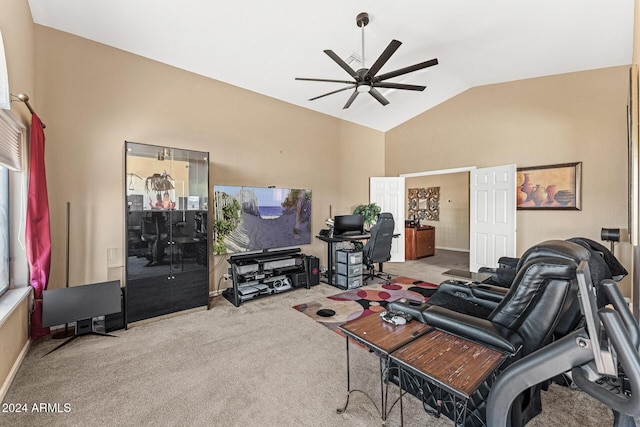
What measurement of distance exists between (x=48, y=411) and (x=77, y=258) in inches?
68.6

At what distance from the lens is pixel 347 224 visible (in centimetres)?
502

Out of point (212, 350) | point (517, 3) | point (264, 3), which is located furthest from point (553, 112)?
point (212, 350)

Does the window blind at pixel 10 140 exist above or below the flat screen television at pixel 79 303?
above

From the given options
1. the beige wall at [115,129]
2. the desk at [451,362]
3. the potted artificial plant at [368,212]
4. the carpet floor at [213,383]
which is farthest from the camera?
the potted artificial plant at [368,212]

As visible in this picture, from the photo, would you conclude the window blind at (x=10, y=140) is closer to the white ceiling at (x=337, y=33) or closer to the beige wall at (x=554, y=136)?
the white ceiling at (x=337, y=33)

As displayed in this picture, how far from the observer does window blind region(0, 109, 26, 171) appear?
6.73ft

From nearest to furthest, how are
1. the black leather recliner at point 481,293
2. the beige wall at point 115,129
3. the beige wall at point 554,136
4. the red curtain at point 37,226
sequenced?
the black leather recliner at point 481,293, the red curtain at point 37,226, the beige wall at point 115,129, the beige wall at point 554,136

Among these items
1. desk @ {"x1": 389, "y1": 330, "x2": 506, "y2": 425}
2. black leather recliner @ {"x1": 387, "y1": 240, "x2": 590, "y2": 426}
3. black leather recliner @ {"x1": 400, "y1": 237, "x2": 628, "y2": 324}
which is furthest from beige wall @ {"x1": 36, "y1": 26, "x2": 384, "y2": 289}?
black leather recliner @ {"x1": 387, "y1": 240, "x2": 590, "y2": 426}

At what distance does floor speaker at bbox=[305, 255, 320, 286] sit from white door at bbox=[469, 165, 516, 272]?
10.2ft

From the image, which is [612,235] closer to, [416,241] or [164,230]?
[416,241]

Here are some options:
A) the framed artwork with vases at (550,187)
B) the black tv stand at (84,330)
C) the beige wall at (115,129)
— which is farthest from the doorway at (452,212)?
the black tv stand at (84,330)

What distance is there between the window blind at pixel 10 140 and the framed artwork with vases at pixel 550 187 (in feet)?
20.9

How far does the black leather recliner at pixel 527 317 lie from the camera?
131 cm

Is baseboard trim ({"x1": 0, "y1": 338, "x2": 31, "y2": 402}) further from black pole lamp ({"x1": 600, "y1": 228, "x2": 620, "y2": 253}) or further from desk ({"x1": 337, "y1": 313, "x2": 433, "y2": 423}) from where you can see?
black pole lamp ({"x1": 600, "y1": 228, "x2": 620, "y2": 253})
